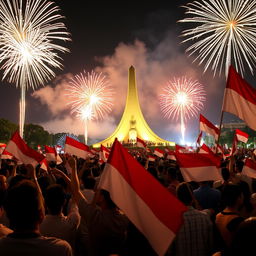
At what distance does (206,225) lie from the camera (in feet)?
10.3

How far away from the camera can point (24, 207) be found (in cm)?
203

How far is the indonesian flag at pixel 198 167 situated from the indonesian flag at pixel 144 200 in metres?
2.64

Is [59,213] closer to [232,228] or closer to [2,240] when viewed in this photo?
[2,240]

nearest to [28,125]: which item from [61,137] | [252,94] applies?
[61,137]

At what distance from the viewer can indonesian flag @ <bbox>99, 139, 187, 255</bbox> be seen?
251 centimetres

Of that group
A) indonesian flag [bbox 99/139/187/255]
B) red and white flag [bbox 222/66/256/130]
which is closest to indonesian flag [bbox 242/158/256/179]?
red and white flag [bbox 222/66/256/130]

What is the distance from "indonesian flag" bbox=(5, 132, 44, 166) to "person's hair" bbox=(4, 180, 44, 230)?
187 inches

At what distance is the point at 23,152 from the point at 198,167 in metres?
4.20

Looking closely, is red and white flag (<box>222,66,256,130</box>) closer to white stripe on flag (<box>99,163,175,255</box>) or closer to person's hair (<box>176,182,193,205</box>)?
person's hair (<box>176,182,193,205</box>)

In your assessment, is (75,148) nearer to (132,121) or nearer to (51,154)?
(51,154)

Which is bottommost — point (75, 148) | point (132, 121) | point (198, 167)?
point (198, 167)

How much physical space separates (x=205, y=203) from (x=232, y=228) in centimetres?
202

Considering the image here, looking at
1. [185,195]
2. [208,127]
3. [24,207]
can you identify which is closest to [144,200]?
[185,195]

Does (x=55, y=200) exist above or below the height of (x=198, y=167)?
below
